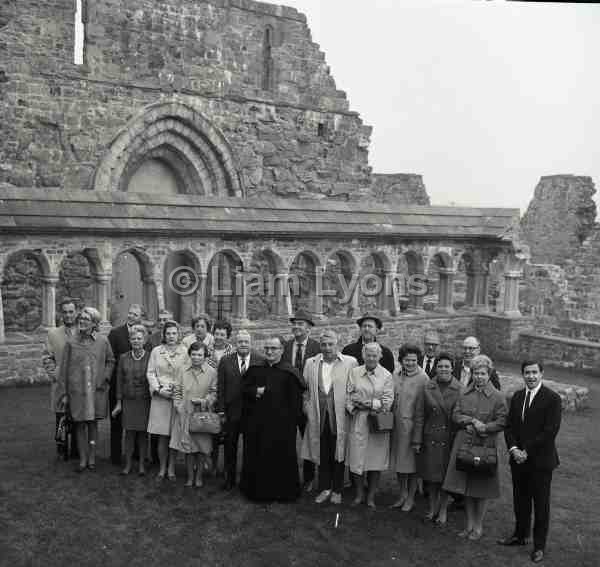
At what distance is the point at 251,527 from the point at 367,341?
2082 mm

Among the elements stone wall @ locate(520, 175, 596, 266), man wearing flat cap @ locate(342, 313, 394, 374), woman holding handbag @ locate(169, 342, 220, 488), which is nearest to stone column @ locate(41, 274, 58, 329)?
woman holding handbag @ locate(169, 342, 220, 488)

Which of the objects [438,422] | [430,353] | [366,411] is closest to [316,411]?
[366,411]

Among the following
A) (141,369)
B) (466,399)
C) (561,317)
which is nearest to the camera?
(466,399)

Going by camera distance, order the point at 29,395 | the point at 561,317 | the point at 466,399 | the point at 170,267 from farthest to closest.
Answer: the point at 561,317, the point at 170,267, the point at 29,395, the point at 466,399

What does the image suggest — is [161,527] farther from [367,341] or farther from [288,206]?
[288,206]

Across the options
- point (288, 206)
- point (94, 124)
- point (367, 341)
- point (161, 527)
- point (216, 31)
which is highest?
point (216, 31)

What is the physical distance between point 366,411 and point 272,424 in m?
0.86

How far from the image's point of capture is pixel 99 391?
795 centimetres

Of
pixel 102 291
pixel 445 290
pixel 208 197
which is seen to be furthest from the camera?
pixel 445 290

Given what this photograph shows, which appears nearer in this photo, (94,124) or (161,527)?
(161,527)

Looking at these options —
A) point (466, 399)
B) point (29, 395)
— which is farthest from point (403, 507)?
point (29, 395)

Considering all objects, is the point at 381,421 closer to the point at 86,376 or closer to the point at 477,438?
the point at 477,438

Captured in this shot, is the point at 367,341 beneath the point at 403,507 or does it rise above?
above

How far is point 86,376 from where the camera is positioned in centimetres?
784
